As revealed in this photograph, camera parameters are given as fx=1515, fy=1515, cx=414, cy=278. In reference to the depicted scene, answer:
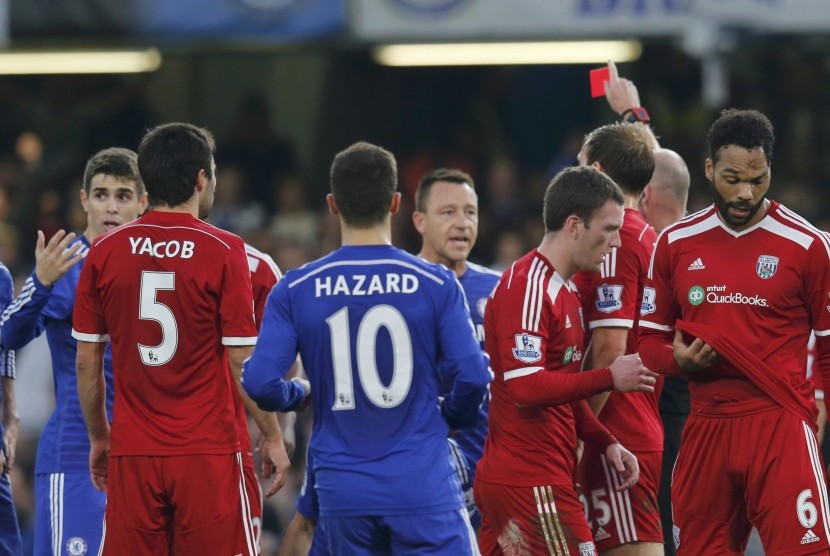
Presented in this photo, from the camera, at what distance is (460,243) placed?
27.9 ft

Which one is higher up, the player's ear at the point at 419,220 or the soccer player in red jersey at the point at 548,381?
the player's ear at the point at 419,220

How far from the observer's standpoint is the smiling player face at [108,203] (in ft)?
24.8

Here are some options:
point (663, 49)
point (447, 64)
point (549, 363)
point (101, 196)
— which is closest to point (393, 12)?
point (447, 64)

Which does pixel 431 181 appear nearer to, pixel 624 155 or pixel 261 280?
pixel 261 280

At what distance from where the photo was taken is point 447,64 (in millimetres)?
15945

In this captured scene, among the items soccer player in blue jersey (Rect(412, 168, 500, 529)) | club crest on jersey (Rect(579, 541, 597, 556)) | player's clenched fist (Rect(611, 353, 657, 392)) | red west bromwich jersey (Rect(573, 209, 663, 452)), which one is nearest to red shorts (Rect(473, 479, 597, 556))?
club crest on jersey (Rect(579, 541, 597, 556))

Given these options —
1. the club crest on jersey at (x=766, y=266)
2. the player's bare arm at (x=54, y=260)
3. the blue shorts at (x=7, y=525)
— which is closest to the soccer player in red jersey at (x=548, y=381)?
the club crest on jersey at (x=766, y=266)

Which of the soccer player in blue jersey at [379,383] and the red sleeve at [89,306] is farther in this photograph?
the red sleeve at [89,306]

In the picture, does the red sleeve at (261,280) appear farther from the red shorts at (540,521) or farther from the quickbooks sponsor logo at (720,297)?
the quickbooks sponsor logo at (720,297)

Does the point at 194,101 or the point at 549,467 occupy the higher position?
the point at 194,101

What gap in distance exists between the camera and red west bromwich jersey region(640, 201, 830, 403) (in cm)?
638

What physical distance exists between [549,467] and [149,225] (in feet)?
6.54

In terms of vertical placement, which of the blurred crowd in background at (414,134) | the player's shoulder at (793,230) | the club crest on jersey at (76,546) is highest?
the blurred crowd in background at (414,134)

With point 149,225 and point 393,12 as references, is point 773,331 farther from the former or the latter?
point 393,12
